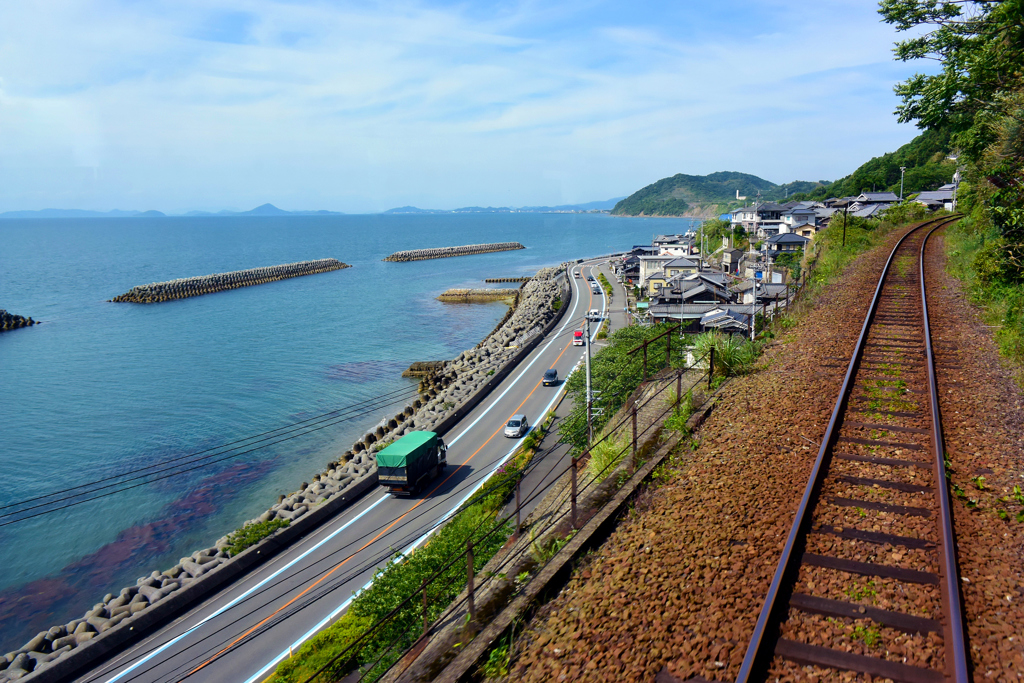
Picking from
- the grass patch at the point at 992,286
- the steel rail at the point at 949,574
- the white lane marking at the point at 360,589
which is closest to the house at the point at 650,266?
the grass patch at the point at 992,286

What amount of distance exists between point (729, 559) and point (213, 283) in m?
101

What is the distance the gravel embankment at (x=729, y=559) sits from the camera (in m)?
5.19

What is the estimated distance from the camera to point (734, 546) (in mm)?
6582

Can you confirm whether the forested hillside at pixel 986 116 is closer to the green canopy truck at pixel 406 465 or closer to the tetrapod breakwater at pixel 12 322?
the green canopy truck at pixel 406 465

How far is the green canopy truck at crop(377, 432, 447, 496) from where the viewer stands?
22.3 meters

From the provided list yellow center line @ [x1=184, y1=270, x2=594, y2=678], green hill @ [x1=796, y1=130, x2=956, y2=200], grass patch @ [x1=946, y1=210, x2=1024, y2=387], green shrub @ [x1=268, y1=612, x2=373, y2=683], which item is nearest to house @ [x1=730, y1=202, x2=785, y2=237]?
green hill @ [x1=796, y1=130, x2=956, y2=200]

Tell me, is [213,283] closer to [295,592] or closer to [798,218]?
[295,592]

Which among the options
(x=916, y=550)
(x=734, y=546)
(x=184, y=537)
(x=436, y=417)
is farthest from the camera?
(x=436, y=417)

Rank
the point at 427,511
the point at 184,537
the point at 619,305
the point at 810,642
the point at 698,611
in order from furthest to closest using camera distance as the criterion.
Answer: the point at 619,305
the point at 184,537
the point at 427,511
the point at 698,611
the point at 810,642

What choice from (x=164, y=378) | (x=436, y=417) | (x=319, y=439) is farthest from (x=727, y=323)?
(x=164, y=378)

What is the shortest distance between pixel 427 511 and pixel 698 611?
56.9ft

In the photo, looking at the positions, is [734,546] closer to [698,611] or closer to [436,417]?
[698,611]

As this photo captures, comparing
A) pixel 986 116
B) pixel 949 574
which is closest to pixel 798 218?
pixel 986 116

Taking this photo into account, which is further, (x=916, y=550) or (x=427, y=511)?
(x=427, y=511)
